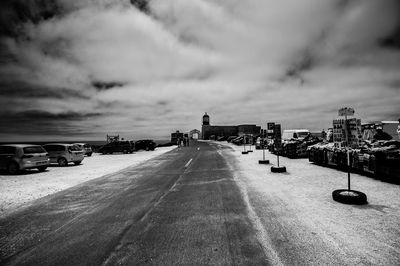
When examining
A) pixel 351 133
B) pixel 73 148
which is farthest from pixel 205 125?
pixel 351 133

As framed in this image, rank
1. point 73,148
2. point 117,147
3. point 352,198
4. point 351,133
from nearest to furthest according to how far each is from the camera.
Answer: point 352,198, point 351,133, point 73,148, point 117,147

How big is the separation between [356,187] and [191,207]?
6193 mm

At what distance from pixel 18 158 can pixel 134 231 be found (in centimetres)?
1293

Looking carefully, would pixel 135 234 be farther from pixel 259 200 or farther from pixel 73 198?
pixel 73 198

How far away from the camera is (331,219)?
206 inches

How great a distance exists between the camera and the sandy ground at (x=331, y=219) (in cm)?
377

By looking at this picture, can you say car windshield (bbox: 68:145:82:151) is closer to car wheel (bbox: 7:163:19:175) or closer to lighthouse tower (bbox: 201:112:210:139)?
car wheel (bbox: 7:163:19:175)

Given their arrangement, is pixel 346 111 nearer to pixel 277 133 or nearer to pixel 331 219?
pixel 331 219

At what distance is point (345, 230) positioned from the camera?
15.1 ft

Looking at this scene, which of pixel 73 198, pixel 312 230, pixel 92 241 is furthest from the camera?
pixel 73 198

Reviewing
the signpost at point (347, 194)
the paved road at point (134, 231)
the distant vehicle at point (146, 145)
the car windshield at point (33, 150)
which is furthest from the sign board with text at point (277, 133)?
the distant vehicle at point (146, 145)

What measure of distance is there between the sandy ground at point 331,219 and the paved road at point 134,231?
59cm

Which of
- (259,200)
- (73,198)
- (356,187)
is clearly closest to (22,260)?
(73,198)

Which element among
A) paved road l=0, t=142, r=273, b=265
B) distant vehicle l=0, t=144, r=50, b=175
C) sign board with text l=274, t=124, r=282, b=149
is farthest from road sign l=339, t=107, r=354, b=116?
distant vehicle l=0, t=144, r=50, b=175
